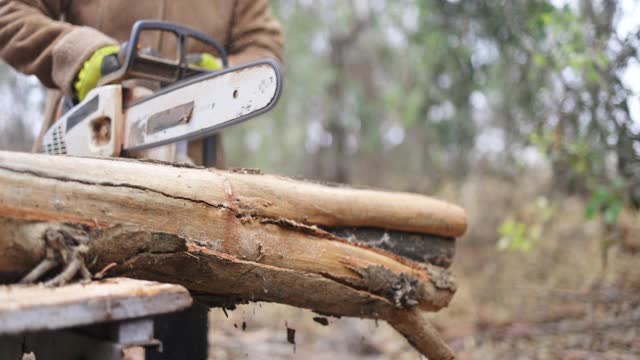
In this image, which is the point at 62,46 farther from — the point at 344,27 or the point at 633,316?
the point at 344,27

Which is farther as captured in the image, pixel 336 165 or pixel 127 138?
pixel 336 165

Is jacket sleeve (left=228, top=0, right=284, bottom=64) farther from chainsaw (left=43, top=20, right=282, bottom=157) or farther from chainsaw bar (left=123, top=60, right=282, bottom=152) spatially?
chainsaw bar (left=123, top=60, right=282, bottom=152)

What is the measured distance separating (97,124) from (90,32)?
1.05ft

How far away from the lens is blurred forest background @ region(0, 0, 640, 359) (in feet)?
11.3

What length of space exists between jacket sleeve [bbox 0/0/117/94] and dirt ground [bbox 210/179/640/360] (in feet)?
3.50

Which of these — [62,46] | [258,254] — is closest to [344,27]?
[62,46]

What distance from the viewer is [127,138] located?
186 centimetres

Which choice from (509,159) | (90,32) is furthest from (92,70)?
(509,159)

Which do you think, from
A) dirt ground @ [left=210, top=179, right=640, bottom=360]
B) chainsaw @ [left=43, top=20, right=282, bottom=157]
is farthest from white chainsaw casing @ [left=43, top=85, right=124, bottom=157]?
dirt ground @ [left=210, top=179, right=640, bottom=360]

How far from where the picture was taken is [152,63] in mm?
1950

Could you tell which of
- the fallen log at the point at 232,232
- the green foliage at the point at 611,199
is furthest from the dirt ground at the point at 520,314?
the fallen log at the point at 232,232

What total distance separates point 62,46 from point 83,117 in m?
0.25

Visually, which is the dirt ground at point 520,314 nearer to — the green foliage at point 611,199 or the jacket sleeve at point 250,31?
the green foliage at point 611,199

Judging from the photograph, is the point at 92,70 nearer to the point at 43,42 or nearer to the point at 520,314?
the point at 43,42
